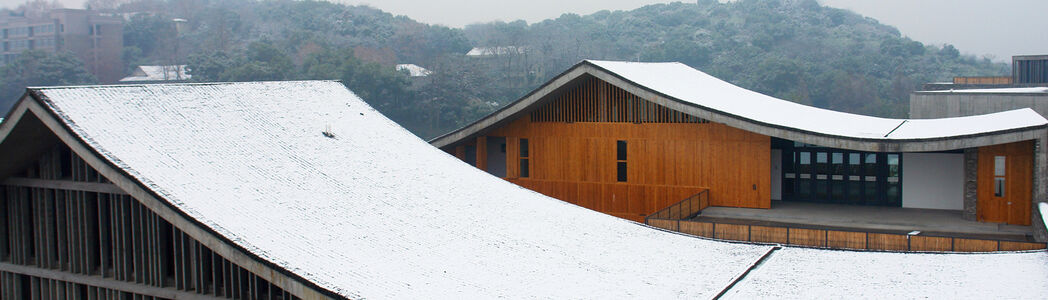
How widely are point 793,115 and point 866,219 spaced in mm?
4766

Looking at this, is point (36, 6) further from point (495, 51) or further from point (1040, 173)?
point (1040, 173)

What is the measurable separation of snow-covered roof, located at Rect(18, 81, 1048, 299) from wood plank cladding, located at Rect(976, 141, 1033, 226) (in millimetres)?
4101

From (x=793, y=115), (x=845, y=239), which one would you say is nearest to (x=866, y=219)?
(x=845, y=239)

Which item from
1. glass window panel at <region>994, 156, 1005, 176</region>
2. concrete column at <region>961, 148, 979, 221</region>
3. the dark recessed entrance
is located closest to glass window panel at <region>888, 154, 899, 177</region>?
the dark recessed entrance

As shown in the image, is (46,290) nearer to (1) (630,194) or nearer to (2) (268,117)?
(2) (268,117)

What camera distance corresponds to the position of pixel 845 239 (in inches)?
688

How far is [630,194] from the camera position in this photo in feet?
78.1

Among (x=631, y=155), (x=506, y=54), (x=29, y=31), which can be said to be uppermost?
(x=29, y=31)

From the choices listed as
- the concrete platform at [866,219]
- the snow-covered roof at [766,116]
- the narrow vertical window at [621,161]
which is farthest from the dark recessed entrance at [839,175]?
the narrow vertical window at [621,161]

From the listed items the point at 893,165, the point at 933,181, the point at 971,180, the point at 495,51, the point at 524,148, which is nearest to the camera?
the point at 971,180

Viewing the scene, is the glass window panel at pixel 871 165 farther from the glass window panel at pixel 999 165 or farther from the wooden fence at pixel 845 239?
the wooden fence at pixel 845 239

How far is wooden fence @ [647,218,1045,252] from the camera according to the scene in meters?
16.4

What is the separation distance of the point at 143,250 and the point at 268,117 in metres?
3.97

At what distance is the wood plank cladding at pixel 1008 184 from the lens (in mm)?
18938
